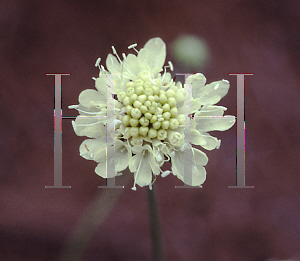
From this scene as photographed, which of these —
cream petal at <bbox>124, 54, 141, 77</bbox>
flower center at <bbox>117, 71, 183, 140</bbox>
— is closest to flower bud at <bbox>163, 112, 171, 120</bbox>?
flower center at <bbox>117, 71, 183, 140</bbox>

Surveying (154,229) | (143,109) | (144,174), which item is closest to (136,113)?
(143,109)

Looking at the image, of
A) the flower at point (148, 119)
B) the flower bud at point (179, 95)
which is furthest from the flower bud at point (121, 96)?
the flower bud at point (179, 95)

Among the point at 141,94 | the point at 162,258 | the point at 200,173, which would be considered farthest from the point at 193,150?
the point at 162,258

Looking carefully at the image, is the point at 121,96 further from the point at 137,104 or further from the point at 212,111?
the point at 212,111

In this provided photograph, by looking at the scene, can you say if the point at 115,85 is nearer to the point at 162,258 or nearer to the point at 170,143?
the point at 170,143

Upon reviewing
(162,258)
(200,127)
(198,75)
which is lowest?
(162,258)

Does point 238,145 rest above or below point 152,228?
above
